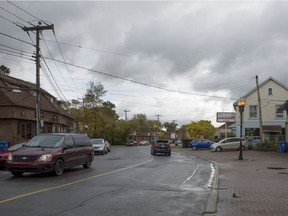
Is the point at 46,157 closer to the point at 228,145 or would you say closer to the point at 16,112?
the point at 16,112

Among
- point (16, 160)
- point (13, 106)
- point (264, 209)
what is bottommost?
point (264, 209)

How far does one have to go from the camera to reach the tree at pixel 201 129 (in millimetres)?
97000

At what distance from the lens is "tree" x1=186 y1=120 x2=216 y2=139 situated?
97.0 m

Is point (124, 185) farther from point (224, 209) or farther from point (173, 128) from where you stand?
point (173, 128)

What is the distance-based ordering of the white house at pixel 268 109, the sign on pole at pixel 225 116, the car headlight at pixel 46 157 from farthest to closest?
the sign on pole at pixel 225 116
the white house at pixel 268 109
the car headlight at pixel 46 157

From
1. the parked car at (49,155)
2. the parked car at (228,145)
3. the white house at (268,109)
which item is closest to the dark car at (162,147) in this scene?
the parked car at (228,145)

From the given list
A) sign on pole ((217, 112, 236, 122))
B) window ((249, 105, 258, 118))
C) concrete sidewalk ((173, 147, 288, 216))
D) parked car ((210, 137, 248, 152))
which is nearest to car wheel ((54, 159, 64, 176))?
concrete sidewalk ((173, 147, 288, 216))

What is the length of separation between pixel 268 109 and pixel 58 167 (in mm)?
46040

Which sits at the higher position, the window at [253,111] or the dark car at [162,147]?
the window at [253,111]

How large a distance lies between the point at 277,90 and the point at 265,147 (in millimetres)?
15578

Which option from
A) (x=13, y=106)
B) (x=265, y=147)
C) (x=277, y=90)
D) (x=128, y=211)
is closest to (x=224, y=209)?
(x=128, y=211)

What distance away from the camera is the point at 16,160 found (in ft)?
50.0

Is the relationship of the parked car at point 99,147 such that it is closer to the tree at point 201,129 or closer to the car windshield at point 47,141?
the car windshield at point 47,141

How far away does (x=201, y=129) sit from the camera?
96625mm
